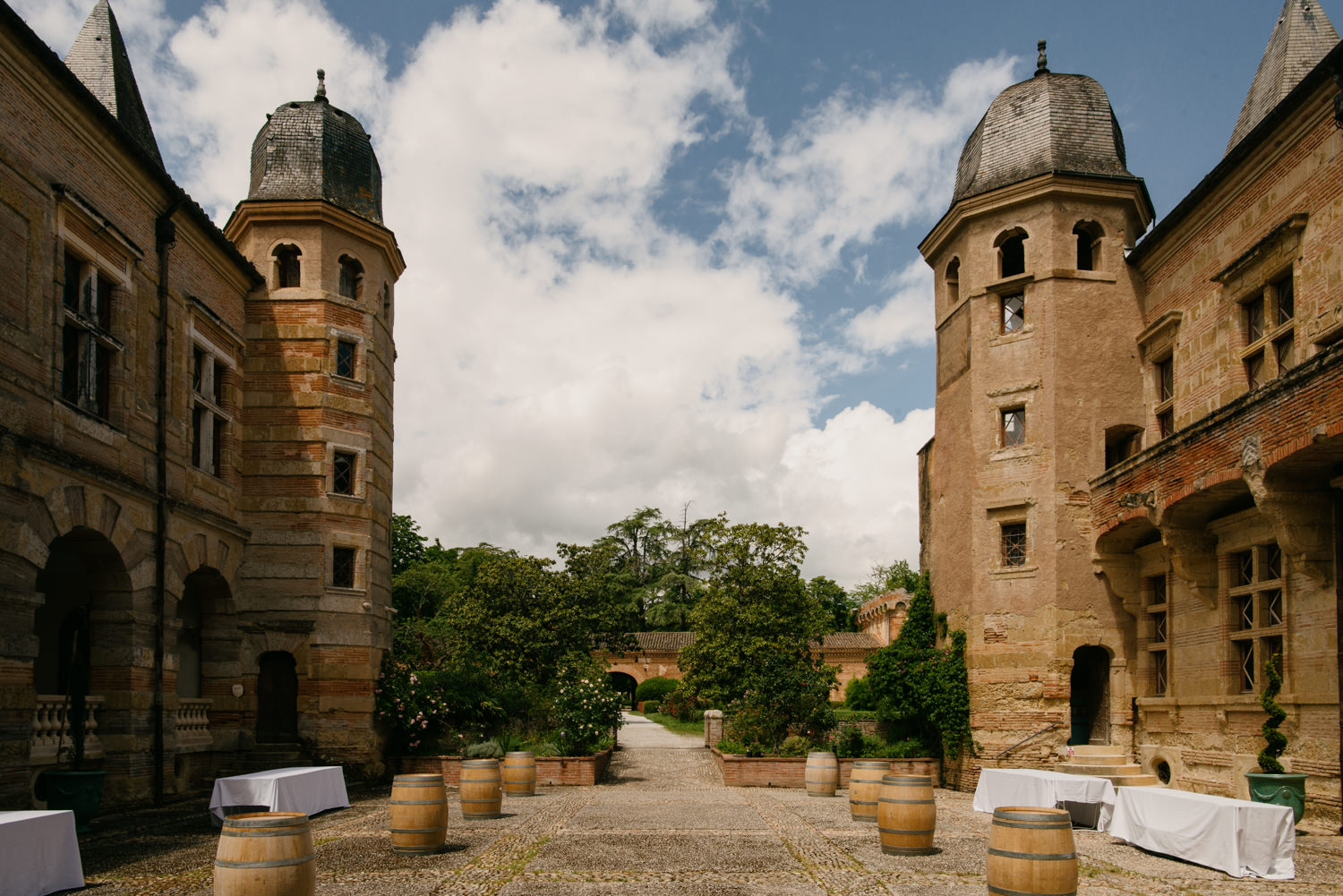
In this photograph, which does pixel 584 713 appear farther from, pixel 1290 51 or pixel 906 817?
pixel 1290 51

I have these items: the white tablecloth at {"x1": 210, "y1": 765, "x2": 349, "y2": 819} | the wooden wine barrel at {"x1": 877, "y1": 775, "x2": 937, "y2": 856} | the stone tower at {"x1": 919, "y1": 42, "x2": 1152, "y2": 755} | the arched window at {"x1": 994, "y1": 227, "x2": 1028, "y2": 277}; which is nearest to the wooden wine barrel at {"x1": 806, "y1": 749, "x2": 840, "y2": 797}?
the stone tower at {"x1": 919, "y1": 42, "x2": 1152, "y2": 755}

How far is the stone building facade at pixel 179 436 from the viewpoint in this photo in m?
13.2

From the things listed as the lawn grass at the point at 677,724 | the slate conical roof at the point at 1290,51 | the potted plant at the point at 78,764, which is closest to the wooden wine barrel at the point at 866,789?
the potted plant at the point at 78,764

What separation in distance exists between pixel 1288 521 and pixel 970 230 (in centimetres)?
954

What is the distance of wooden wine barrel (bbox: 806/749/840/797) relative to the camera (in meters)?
17.7

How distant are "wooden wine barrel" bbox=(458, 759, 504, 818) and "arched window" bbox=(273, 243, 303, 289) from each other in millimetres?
11557

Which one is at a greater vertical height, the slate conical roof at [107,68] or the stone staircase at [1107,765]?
the slate conical roof at [107,68]

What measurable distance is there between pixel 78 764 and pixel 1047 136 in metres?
20.5

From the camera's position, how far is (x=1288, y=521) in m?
14.4

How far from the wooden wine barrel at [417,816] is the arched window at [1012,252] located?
15.7 metres

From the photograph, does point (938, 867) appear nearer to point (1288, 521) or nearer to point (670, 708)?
point (1288, 521)

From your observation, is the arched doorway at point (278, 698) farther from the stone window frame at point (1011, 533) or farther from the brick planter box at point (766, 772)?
the stone window frame at point (1011, 533)

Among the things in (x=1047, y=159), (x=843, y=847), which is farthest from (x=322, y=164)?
(x=843, y=847)

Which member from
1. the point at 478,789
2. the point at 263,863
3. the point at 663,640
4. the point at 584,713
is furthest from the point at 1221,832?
the point at 663,640
